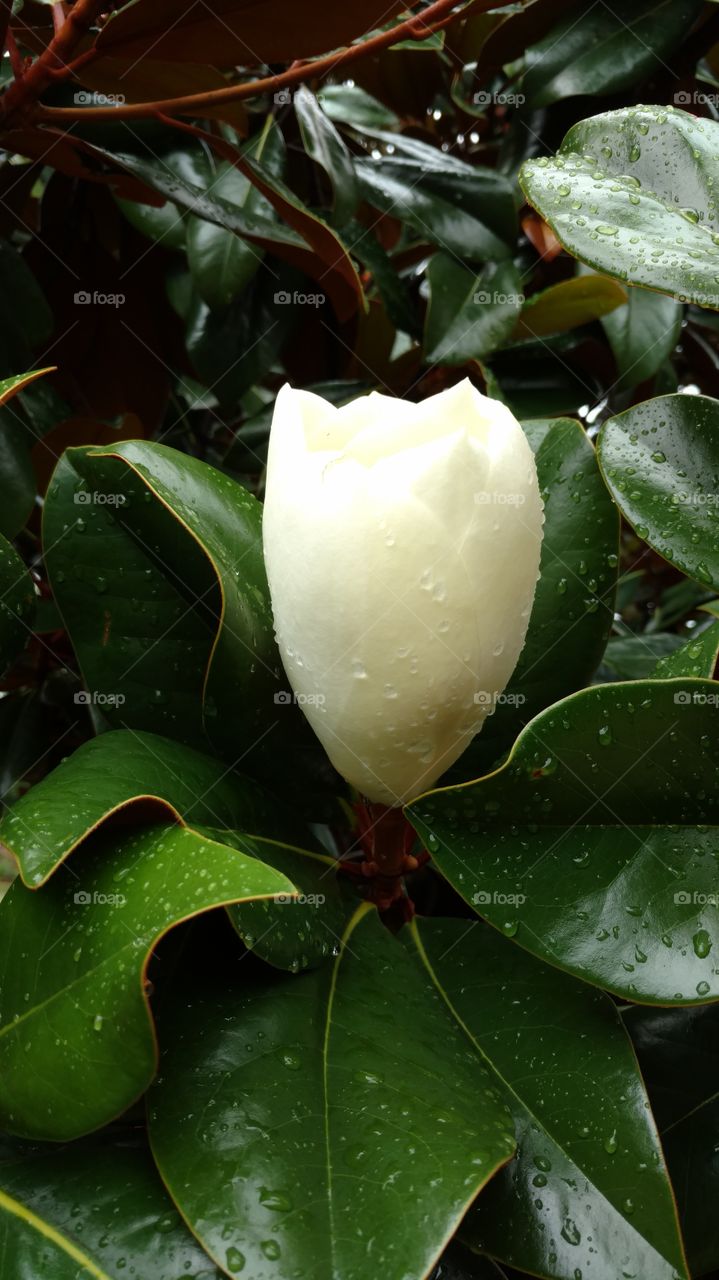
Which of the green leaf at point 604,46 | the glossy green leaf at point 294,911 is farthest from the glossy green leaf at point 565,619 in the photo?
the green leaf at point 604,46

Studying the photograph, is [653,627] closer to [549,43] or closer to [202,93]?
[549,43]

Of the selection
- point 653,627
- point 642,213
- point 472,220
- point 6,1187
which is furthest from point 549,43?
point 6,1187

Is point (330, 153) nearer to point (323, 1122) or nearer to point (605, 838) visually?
point (605, 838)

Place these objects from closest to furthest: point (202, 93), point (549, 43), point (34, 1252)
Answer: point (34, 1252)
point (202, 93)
point (549, 43)

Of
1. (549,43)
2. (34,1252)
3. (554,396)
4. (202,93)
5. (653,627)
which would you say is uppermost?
(202,93)

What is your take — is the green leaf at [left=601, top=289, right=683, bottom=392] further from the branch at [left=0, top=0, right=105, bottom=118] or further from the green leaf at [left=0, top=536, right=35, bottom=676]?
the green leaf at [left=0, top=536, right=35, bottom=676]

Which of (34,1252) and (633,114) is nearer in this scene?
(34,1252)

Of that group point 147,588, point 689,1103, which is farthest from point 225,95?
point 689,1103
